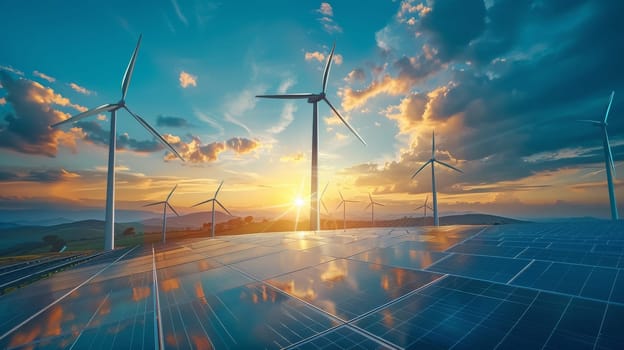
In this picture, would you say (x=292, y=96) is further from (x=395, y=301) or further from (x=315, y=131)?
(x=395, y=301)

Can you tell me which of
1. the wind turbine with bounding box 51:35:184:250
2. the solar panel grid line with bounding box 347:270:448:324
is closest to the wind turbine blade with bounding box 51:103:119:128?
the wind turbine with bounding box 51:35:184:250

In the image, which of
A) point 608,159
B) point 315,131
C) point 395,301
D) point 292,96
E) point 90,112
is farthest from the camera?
point 608,159

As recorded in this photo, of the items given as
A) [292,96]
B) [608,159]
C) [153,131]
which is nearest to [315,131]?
[292,96]

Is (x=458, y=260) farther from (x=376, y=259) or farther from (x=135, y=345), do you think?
(x=135, y=345)

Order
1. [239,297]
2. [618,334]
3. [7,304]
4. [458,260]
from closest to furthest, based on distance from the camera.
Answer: [618,334] < [239,297] < [7,304] < [458,260]

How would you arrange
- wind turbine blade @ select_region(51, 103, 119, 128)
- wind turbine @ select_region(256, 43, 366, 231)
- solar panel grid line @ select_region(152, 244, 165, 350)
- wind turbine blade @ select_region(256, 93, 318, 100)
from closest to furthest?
solar panel grid line @ select_region(152, 244, 165, 350) < wind turbine blade @ select_region(51, 103, 119, 128) < wind turbine @ select_region(256, 43, 366, 231) < wind turbine blade @ select_region(256, 93, 318, 100)

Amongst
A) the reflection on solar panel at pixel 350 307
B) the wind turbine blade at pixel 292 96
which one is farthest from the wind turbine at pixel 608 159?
the reflection on solar panel at pixel 350 307

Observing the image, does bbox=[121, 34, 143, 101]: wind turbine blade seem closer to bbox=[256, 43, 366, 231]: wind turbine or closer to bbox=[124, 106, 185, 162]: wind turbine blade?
bbox=[124, 106, 185, 162]: wind turbine blade

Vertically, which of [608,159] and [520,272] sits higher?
[608,159]

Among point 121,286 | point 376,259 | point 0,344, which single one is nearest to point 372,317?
point 376,259
